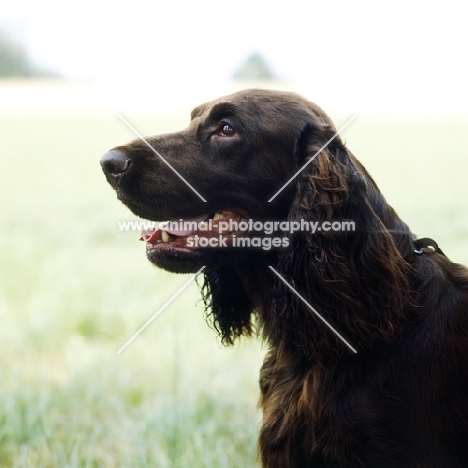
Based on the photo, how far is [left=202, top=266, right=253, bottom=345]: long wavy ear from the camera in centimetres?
330

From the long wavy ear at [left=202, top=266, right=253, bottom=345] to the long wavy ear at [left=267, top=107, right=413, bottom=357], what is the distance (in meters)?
0.49

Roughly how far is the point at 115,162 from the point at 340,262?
3.11ft

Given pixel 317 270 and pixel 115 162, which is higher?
pixel 115 162

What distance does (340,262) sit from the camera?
2.74 metres

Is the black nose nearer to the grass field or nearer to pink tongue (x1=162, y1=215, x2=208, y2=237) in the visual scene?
pink tongue (x1=162, y1=215, x2=208, y2=237)

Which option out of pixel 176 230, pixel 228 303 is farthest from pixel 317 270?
pixel 228 303

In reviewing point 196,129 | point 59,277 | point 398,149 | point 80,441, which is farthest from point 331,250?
point 398,149

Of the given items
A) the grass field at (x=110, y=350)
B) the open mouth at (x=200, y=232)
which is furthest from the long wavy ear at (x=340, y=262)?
the grass field at (x=110, y=350)

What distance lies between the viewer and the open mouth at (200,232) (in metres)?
2.89

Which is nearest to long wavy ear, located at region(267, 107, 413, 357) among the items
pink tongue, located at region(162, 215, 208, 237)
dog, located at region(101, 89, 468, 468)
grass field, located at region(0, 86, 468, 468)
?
dog, located at region(101, 89, 468, 468)

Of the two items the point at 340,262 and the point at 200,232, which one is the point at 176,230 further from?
the point at 340,262

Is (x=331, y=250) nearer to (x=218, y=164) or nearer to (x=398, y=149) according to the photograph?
(x=218, y=164)

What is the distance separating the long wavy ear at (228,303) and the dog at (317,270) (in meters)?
0.23

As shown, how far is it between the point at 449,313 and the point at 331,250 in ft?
1.59
